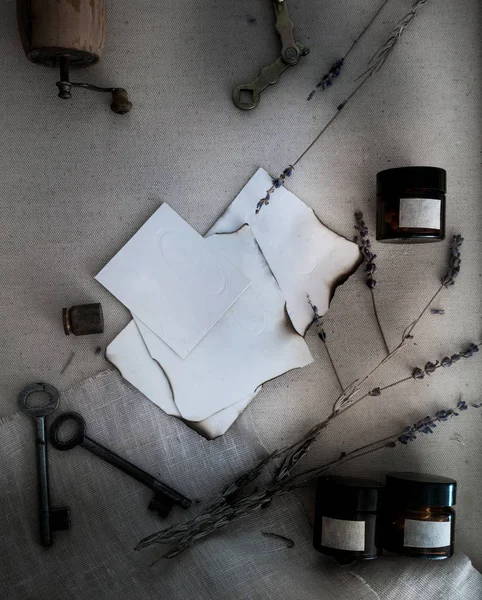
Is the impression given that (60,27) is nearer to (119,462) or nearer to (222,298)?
(222,298)

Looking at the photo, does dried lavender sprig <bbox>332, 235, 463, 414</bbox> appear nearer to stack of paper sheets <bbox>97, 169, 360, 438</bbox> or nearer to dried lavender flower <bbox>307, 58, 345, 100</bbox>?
stack of paper sheets <bbox>97, 169, 360, 438</bbox>

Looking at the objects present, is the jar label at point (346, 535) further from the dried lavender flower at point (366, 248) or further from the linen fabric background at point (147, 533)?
the dried lavender flower at point (366, 248)

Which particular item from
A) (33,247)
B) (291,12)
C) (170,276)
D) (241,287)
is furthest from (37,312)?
(291,12)

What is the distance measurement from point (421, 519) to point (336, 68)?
28.5 inches

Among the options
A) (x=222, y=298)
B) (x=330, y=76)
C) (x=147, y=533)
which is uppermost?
(x=330, y=76)

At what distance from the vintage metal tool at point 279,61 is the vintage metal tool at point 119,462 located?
0.58 metres

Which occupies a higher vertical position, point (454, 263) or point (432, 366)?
point (454, 263)

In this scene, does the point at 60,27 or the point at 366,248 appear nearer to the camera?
the point at 60,27

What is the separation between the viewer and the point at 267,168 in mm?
1016

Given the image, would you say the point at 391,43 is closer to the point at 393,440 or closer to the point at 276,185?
the point at 276,185

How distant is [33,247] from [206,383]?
0.36m

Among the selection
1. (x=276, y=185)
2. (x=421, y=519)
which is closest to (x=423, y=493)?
(x=421, y=519)

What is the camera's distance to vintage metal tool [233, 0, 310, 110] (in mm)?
990

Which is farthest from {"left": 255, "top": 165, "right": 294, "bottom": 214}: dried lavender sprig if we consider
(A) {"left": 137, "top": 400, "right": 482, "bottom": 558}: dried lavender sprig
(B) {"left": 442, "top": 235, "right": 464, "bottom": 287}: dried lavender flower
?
(A) {"left": 137, "top": 400, "right": 482, "bottom": 558}: dried lavender sprig
